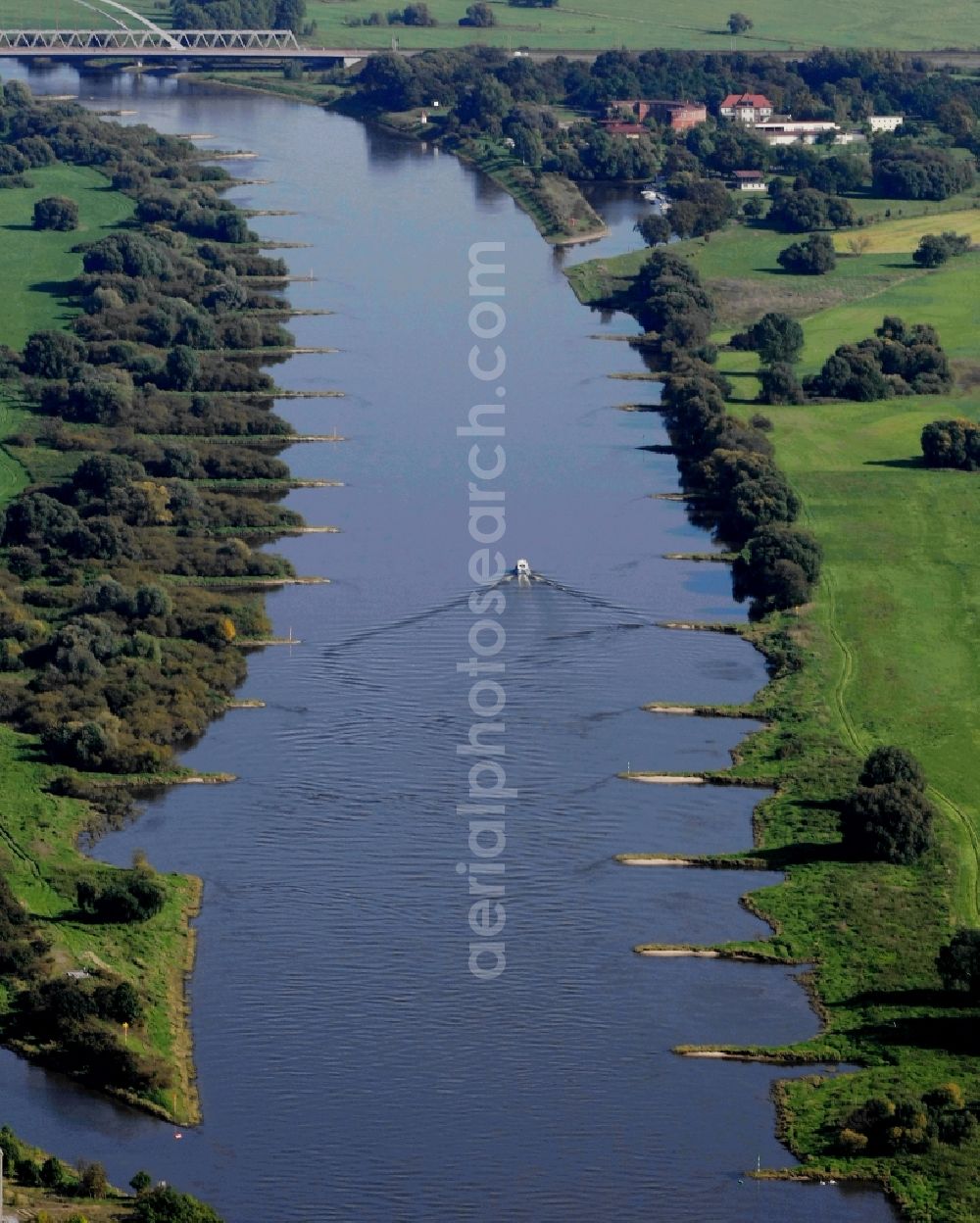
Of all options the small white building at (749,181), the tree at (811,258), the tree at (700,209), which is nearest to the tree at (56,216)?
the tree at (700,209)

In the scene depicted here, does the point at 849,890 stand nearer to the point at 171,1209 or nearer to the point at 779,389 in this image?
the point at 171,1209

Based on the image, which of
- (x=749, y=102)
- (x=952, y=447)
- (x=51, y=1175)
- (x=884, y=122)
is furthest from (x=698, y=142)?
(x=51, y=1175)

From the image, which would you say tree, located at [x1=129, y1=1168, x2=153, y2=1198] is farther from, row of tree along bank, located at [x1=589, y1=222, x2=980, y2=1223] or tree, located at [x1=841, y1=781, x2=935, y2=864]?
tree, located at [x1=841, y1=781, x2=935, y2=864]

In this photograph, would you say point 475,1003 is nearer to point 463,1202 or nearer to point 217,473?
point 463,1202

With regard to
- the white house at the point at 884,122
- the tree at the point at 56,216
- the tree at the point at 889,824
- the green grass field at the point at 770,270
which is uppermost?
the white house at the point at 884,122

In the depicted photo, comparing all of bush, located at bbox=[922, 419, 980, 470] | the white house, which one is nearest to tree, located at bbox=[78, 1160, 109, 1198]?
bush, located at bbox=[922, 419, 980, 470]

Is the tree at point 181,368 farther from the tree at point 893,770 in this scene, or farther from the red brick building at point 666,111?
the red brick building at point 666,111

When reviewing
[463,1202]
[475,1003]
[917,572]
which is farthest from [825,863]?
[917,572]
